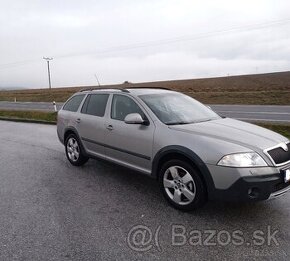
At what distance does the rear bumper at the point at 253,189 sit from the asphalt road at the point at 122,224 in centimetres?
37

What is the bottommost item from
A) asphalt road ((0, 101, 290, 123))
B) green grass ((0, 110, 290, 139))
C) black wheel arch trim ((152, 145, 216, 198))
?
asphalt road ((0, 101, 290, 123))

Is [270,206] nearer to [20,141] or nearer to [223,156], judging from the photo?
[223,156]

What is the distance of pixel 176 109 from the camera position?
16.6 feet

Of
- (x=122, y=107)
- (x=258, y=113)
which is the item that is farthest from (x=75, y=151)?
(x=258, y=113)

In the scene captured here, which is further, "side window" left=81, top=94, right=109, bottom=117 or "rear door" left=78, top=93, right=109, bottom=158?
"side window" left=81, top=94, right=109, bottom=117

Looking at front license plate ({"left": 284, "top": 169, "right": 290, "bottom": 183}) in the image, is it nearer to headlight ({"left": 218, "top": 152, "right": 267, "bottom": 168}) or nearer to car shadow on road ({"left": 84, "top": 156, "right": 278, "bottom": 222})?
headlight ({"left": 218, "top": 152, "right": 267, "bottom": 168})

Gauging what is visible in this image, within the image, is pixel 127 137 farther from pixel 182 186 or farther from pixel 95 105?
pixel 95 105

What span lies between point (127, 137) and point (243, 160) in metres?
1.89

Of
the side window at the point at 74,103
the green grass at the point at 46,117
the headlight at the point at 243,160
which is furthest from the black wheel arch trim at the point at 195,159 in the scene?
the green grass at the point at 46,117

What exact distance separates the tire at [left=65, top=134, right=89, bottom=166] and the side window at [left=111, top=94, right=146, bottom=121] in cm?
130

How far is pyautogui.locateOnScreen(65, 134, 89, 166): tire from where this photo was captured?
6470 mm

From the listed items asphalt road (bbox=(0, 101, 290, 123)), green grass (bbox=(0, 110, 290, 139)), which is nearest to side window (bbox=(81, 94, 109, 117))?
green grass (bbox=(0, 110, 290, 139))

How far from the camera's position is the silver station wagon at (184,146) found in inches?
148

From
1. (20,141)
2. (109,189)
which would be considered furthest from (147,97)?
(20,141)
